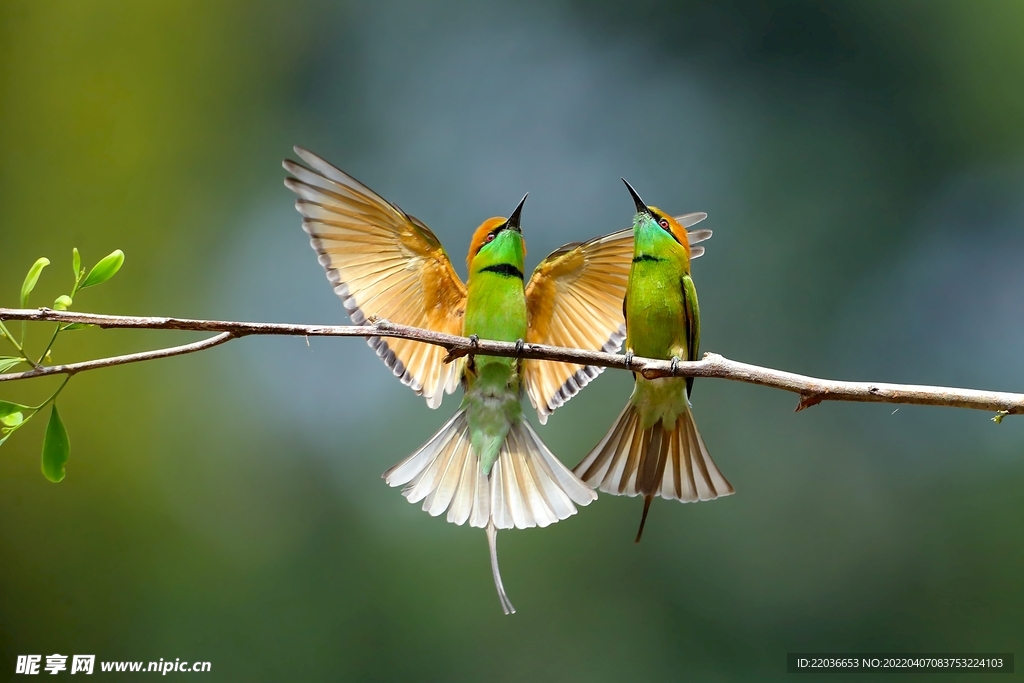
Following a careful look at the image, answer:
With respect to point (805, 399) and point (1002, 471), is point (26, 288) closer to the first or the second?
point (805, 399)

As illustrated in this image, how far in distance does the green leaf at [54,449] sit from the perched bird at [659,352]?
1075mm

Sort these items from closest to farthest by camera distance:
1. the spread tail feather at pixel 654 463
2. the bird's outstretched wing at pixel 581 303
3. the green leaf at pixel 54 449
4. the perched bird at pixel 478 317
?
the green leaf at pixel 54 449 → the spread tail feather at pixel 654 463 → the perched bird at pixel 478 317 → the bird's outstretched wing at pixel 581 303

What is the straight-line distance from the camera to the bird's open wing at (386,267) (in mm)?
1987

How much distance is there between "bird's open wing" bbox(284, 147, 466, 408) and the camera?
6.52ft

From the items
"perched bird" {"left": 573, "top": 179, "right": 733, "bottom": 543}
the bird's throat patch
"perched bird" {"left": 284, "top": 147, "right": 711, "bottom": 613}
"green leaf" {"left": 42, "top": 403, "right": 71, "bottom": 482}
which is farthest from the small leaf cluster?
"perched bird" {"left": 573, "top": 179, "right": 733, "bottom": 543}

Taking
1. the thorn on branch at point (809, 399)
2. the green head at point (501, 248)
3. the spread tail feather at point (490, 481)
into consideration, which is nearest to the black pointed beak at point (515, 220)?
the green head at point (501, 248)

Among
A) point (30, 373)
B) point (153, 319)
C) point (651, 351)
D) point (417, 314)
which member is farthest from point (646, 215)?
point (30, 373)

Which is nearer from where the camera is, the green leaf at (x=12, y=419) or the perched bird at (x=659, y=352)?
the green leaf at (x=12, y=419)

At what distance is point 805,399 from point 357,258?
3.77ft

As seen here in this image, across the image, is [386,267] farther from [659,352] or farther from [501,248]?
[659,352]

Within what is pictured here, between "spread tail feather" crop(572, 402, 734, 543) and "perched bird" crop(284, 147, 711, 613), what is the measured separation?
8 cm

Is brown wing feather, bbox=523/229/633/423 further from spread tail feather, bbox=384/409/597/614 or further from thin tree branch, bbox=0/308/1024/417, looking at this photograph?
thin tree branch, bbox=0/308/1024/417

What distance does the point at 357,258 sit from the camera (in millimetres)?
2070

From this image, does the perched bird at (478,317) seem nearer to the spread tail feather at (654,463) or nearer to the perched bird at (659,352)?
the spread tail feather at (654,463)
